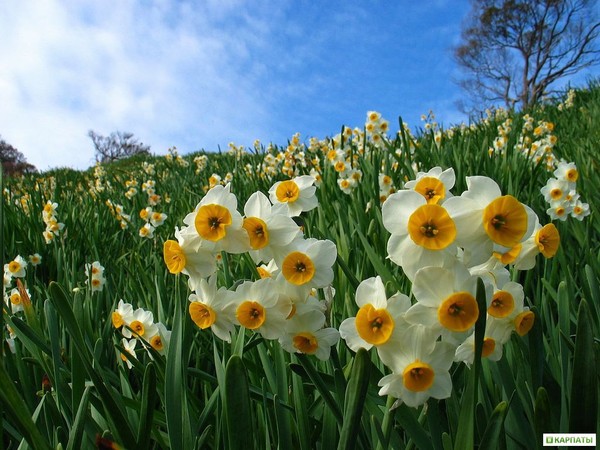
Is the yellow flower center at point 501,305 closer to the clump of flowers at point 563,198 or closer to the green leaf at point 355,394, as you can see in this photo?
→ the green leaf at point 355,394

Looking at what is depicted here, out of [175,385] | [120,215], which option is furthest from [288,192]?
[120,215]

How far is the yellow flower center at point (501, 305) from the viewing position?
2.27 feet

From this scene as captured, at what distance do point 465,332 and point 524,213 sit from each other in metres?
0.18

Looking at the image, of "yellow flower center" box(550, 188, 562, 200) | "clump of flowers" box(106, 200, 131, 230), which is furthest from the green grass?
"clump of flowers" box(106, 200, 131, 230)

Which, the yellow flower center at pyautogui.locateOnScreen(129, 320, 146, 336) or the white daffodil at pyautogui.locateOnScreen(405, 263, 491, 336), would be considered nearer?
the white daffodil at pyautogui.locateOnScreen(405, 263, 491, 336)

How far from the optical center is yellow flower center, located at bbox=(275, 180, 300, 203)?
0.97m

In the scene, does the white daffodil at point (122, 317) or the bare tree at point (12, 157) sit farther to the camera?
the bare tree at point (12, 157)

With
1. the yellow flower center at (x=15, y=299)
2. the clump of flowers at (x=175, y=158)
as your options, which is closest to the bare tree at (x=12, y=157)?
the clump of flowers at (x=175, y=158)

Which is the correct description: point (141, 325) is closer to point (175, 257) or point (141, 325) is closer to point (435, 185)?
point (175, 257)

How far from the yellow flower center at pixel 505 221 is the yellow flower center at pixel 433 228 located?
53 mm

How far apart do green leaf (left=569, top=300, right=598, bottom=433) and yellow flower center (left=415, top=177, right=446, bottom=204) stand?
0.26 m

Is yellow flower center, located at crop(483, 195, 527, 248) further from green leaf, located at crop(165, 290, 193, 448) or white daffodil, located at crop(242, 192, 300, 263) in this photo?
green leaf, located at crop(165, 290, 193, 448)

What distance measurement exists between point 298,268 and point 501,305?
322 mm

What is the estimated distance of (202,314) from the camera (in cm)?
78
